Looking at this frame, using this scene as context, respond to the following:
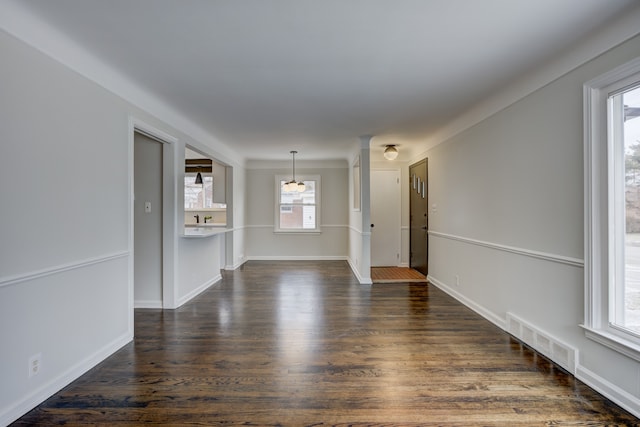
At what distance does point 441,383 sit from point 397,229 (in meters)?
4.55

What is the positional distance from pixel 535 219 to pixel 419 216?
10.3ft

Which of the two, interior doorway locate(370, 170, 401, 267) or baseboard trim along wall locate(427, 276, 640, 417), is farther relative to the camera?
interior doorway locate(370, 170, 401, 267)

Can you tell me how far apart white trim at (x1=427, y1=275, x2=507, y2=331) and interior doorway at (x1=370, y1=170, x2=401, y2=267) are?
1.51m

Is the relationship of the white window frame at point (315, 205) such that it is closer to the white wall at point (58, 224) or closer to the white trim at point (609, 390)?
the white wall at point (58, 224)

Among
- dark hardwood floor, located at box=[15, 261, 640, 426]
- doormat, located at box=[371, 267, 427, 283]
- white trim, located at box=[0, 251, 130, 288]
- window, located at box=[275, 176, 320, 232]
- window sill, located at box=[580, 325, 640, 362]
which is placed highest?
window, located at box=[275, 176, 320, 232]

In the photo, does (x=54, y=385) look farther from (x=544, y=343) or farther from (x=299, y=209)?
(x=299, y=209)

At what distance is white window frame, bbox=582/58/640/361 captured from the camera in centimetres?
203

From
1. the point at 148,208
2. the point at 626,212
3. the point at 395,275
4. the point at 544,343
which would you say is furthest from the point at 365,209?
the point at 626,212

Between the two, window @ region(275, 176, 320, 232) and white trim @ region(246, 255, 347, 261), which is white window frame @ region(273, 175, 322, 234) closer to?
window @ region(275, 176, 320, 232)

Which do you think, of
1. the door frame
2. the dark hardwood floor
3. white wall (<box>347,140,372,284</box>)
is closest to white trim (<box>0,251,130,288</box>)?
the dark hardwood floor

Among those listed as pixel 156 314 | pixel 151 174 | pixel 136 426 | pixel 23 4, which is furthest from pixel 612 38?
pixel 156 314

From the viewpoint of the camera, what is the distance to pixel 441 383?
2.18m

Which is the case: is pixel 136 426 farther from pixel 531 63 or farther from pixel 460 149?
pixel 460 149

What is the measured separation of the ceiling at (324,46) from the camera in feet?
5.98
